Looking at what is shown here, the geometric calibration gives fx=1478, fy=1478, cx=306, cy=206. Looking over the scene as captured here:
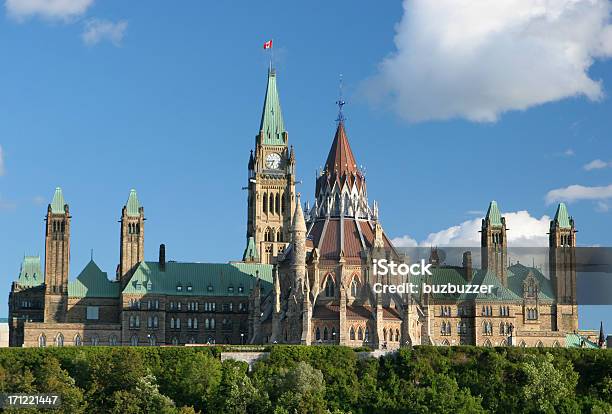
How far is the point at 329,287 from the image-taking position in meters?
185

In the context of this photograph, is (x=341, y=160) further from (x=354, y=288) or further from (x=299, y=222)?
(x=354, y=288)

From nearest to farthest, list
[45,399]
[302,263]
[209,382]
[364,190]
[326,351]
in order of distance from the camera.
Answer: [45,399]
[209,382]
[326,351]
[302,263]
[364,190]

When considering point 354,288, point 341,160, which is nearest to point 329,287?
point 354,288

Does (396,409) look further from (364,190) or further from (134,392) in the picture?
(364,190)

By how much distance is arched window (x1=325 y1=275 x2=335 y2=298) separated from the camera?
185 meters

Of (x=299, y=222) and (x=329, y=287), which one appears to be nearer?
(x=299, y=222)

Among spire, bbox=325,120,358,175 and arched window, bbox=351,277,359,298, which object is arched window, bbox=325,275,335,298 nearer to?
arched window, bbox=351,277,359,298

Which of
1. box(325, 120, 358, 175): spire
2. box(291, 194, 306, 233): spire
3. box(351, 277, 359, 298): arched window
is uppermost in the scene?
box(325, 120, 358, 175): spire

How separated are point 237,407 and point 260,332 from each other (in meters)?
40.9

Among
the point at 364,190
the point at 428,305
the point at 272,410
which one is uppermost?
the point at 364,190

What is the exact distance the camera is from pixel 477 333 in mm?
196000

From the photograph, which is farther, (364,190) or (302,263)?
(364,190)

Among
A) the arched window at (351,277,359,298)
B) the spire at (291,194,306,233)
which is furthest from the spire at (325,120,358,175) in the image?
the arched window at (351,277,359,298)

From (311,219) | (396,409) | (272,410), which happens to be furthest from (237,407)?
(311,219)
